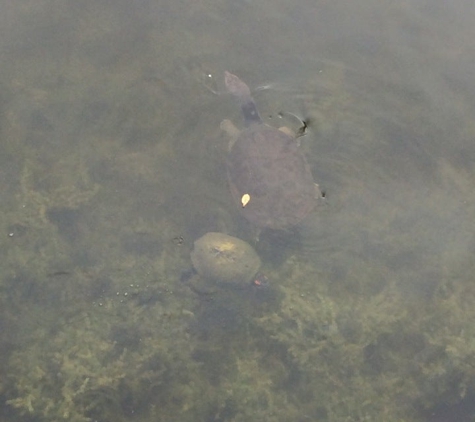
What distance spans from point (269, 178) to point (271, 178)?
17 millimetres

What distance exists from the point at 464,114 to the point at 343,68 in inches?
46.8

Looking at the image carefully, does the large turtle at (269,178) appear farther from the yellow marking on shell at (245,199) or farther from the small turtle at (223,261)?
the small turtle at (223,261)

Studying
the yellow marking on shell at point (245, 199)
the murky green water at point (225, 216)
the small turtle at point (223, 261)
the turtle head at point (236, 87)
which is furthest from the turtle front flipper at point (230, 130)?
the small turtle at point (223, 261)

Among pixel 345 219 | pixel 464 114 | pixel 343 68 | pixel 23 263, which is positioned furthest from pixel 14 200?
pixel 464 114

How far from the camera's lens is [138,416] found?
3.65 metres

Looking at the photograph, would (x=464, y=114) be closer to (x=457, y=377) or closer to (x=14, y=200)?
(x=457, y=377)

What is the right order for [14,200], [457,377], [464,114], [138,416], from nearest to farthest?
[138,416] < [457,377] < [14,200] < [464,114]

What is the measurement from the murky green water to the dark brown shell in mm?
153

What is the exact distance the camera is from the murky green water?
3824 mm

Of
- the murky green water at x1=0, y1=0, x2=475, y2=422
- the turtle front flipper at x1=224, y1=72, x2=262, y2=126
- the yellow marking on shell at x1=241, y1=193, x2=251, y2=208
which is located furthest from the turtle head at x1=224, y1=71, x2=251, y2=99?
the yellow marking on shell at x1=241, y1=193, x2=251, y2=208

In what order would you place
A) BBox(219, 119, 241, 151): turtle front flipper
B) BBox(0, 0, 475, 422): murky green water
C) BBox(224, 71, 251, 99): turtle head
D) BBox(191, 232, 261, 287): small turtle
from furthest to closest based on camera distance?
BBox(224, 71, 251, 99): turtle head → BBox(219, 119, 241, 151): turtle front flipper → BBox(191, 232, 261, 287): small turtle → BBox(0, 0, 475, 422): murky green water

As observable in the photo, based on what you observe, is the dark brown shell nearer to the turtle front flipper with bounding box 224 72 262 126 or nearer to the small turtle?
the turtle front flipper with bounding box 224 72 262 126

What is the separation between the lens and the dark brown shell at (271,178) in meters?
4.21

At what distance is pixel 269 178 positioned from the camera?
14.0 feet
